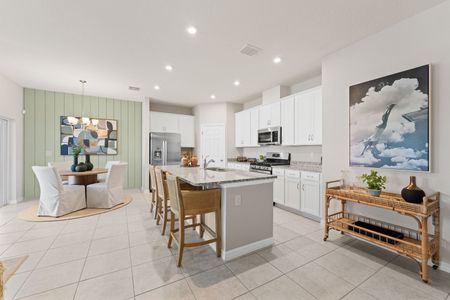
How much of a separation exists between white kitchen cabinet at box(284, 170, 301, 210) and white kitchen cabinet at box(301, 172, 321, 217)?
4.4 inches

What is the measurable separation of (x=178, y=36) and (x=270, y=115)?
2813 millimetres

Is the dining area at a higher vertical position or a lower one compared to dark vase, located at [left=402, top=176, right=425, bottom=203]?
lower

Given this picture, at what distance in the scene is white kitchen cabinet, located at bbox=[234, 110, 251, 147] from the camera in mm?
5477

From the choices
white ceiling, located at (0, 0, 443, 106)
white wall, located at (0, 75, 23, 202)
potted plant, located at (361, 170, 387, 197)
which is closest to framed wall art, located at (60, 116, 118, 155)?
white wall, located at (0, 75, 23, 202)

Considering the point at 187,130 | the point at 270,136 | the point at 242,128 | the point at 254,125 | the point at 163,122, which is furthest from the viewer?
the point at 187,130

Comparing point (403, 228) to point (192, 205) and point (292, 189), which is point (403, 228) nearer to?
point (292, 189)

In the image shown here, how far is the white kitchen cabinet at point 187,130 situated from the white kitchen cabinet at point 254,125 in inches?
86.4

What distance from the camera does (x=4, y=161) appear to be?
432cm

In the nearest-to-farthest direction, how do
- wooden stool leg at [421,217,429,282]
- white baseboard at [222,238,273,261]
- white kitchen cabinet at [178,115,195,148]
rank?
1. wooden stool leg at [421,217,429,282]
2. white baseboard at [222,238,273,261]
3. white kitchen cabinet at [178,115,195,148]

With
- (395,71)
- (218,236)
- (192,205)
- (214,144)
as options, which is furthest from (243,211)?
(214,144)

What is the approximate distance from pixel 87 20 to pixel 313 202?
4.18 m

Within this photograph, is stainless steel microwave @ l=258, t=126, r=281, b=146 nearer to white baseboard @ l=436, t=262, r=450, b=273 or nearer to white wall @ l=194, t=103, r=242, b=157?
white wall @ l=194, t=103, r=242, b=157

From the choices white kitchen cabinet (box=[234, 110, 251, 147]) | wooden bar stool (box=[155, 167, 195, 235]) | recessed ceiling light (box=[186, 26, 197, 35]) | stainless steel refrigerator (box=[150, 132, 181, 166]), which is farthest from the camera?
stainless steel refrigerator (box=[150, 132, 181, 166])

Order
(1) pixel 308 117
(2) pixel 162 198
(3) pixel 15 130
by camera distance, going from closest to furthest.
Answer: (2) pixel 162 198 < (1) pixel 308 117 < (3) pixel 15 130
